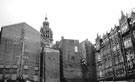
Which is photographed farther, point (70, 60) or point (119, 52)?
point (70, 60)

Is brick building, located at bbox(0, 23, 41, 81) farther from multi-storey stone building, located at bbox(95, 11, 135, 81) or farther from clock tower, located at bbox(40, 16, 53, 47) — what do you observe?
clock tower, located at bbox(40, 16, 53, 47)

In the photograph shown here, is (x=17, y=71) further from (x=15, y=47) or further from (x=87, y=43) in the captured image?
(x=87, y=43)

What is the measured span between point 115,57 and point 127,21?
942 cm

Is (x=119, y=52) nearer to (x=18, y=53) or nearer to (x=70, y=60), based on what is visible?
(x=70, y=60)

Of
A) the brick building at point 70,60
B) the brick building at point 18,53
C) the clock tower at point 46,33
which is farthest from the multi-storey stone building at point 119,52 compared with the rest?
the clock tower at point 46,33

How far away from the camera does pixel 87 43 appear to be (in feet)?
153

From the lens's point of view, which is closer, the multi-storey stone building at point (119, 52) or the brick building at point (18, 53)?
the multi-storey stone building at point (119, 52)

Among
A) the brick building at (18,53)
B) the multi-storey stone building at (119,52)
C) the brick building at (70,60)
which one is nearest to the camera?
the multi-storey stone building at (119,52)

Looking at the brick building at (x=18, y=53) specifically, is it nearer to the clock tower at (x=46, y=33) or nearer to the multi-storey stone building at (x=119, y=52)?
the multi-storey stone building at (x=119, y=52)

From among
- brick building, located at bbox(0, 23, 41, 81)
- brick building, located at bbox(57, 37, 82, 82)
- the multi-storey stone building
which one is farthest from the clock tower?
the multi-storey stone building

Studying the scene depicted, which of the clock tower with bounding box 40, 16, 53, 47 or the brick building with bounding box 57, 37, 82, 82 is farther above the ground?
the clock tower with bounding box 40, 16, 53, 47

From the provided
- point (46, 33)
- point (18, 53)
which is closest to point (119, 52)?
point (18, 53)

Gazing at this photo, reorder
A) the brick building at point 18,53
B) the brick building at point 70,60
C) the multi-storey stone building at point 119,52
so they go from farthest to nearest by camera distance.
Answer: the brick building at point 70,60, the brick building at point 18,53, the multi-storey stone building at point 119,52

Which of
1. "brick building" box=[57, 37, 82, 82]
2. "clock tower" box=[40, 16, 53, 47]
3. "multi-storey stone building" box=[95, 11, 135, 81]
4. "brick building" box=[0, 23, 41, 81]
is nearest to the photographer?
"multi-storey stone building" box=[95, 11, 135, 81]
